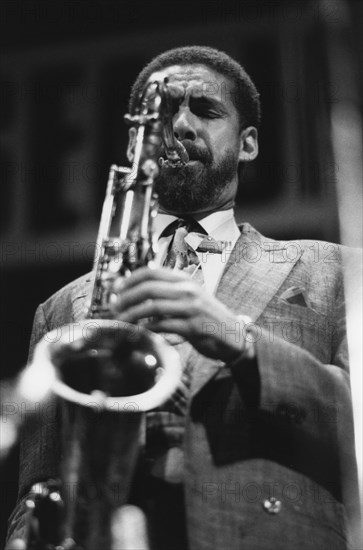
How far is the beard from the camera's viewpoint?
2.84 meters

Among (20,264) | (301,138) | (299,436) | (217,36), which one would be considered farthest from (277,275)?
(217,36)

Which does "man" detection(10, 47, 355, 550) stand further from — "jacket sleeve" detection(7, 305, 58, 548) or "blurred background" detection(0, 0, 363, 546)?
"blurred background" detection(0, 0, 363, 546)

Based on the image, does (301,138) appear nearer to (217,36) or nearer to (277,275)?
(217,36)

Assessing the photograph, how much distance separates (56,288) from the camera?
11.5 feet

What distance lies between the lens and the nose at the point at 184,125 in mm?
2768

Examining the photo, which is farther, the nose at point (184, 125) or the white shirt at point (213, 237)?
the nose at point (184, 125)

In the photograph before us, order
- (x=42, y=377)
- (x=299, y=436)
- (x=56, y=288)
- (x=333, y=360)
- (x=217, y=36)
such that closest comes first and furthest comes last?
(x=42, y=377) → (x=299, y=436) → (x=333, y=360) → (x=56, y=288) → (x=217, y=36)

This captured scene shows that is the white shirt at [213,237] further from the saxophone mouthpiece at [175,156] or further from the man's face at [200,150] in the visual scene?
the saxophone mouthpiece at [175,156]

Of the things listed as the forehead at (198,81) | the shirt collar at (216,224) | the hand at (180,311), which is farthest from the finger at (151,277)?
the forehead at (198,81)

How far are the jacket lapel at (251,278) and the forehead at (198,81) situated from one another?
516mm

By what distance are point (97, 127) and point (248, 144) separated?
87cm

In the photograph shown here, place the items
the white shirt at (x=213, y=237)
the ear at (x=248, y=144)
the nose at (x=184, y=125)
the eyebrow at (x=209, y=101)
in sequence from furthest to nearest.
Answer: the ear at (x=248, y=144) → the eyebrow at (x=209, y=101) → the nose at (x=184, y=125) → the white shirt at (x=213, y=237)

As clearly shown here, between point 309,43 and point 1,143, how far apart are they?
4.18 feet

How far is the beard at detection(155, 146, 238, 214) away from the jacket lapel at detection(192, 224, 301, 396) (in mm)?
242
